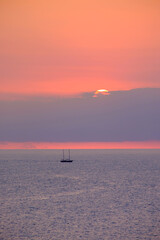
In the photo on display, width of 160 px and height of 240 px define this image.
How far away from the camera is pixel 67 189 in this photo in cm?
9462

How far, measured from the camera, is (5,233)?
4688cm

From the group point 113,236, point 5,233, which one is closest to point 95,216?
point 113,236

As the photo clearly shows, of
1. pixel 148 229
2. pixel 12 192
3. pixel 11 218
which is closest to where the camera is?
pixel 148 229

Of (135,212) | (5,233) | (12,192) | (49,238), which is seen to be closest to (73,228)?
(49,238)

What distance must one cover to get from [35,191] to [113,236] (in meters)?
47.9

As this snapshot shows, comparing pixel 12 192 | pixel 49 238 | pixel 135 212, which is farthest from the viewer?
pixel 12 192

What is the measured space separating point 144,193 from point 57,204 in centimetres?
2859

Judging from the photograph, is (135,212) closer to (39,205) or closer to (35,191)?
(39,205)

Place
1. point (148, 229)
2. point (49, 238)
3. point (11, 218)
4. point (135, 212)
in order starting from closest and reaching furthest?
point (49, 238) < point (148, 229) < point (11, 218) < point (135, 212)

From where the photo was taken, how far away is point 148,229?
163 feet

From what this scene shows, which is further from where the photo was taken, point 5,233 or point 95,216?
point 95,216

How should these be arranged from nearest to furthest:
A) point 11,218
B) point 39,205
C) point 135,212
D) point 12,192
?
point 11,218, point 135,212, point 39,205, point 12,192

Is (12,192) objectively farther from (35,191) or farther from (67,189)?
(67,189)

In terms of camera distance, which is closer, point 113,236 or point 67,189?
point 113,236
